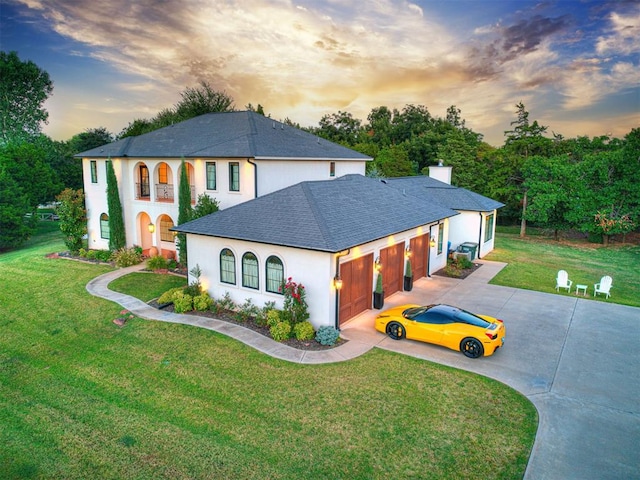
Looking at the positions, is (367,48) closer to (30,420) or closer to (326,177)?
(326,177)

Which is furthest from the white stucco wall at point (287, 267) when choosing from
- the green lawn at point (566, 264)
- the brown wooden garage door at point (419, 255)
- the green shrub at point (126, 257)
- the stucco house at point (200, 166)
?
the green shrub at point (126, 257)

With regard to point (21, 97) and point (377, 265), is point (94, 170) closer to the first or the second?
point (377, 265)

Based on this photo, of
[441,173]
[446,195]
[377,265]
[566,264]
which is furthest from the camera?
[441,173]

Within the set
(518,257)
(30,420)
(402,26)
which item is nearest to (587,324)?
(518,257)

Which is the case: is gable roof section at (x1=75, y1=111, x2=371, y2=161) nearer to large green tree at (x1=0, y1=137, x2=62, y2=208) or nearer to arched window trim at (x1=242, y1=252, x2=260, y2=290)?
arched window trim at (x1=242, y1=252, x2=260, y2=290)

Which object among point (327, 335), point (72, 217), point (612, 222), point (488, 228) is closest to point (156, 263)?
point (72, 217)

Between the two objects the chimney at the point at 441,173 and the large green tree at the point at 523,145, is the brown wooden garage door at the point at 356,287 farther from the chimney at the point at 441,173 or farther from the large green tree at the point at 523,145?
the large green tree at the point at 523,145

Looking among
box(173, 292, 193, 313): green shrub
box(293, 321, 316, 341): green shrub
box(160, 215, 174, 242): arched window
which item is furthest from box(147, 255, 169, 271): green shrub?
box(293, 321, 316, 341): green shrub
